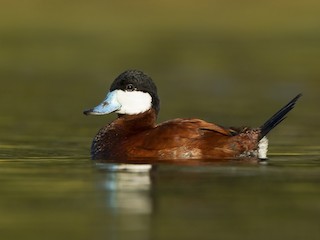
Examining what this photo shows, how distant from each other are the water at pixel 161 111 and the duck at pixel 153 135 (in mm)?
Answer: 286

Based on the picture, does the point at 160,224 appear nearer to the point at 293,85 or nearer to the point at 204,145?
the point at 204,145

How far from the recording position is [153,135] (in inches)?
450

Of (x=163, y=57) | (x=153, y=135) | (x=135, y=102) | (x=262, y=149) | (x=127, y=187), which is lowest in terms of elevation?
(x=127, y=187)

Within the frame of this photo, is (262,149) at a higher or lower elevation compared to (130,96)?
lower

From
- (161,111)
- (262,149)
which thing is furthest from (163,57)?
(262,149)

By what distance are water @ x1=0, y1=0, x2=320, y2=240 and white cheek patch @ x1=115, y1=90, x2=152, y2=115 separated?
2.30 ft

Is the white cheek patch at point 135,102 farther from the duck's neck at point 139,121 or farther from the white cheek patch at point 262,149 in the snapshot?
the white cheek patch at point 262,149

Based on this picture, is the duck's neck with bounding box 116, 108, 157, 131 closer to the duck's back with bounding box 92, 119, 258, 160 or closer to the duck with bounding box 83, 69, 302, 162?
the duck with bounding box 83, 69, 302, 162

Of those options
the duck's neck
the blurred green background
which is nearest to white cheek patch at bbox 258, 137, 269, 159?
the duck's neck

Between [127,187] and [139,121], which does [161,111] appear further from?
[127,187]

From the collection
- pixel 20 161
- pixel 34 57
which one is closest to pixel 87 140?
pixel 20 161

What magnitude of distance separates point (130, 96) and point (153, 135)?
804mm

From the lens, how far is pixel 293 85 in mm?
19969

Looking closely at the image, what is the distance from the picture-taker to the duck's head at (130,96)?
12047mm
